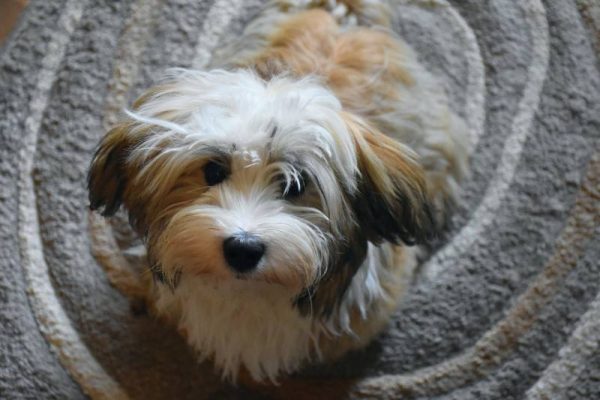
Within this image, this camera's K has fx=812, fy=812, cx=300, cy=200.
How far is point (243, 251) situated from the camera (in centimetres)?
111

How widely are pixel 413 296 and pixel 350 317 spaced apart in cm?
23

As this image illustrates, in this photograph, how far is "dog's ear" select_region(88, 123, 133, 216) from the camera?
4.03 ft

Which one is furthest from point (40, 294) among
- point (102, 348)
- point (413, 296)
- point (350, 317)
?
point (413, 296)

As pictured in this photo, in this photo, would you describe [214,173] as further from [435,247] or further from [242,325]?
[435,247]

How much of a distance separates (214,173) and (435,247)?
2.34ft

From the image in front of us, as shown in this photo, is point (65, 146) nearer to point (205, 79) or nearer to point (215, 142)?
point (205, 79)

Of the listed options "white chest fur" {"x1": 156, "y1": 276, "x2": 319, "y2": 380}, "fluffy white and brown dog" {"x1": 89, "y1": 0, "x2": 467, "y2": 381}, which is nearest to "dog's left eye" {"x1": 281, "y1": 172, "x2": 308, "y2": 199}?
"fluffy white and brown dog" {"x1": 89, "y1": 0, "x2": 467, "y2": 381}

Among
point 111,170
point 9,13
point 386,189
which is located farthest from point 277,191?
point 9,13

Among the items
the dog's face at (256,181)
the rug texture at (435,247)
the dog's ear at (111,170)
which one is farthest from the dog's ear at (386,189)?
the rug texture at (435,247)

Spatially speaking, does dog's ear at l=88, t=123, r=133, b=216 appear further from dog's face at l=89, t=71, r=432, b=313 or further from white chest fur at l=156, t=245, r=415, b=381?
white chest fur at l=156, t=245, r=415, b=381

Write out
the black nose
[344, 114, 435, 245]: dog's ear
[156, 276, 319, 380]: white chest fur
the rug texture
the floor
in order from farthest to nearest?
1. the floor
2. the rug texture
3. [156, 276, 319, 380]: white chest fur
4. [344, 114, 435, 245]: dog's ear
5. the black nose

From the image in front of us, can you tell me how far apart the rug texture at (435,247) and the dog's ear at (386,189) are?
449 mm

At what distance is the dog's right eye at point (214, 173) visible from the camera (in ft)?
3.82

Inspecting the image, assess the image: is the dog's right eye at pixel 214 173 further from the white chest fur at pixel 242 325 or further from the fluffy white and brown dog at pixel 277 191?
the white chest fur at pixel 242 325
